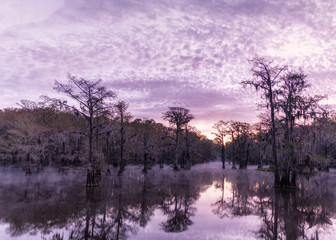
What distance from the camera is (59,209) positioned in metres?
12.3

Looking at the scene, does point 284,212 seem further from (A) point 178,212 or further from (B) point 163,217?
(B) point 163,217

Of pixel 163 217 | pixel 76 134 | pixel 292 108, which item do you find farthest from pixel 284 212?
pixel 76 134

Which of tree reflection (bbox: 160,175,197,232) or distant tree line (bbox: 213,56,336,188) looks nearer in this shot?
tree reflection (bbox: 160,175,197,232)

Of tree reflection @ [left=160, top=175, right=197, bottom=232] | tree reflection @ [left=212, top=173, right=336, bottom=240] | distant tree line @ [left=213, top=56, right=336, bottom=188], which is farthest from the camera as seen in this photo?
distant tree line @ [left=213, top=56, right=336, bottom=188]

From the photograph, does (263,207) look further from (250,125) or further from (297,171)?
(250,125)

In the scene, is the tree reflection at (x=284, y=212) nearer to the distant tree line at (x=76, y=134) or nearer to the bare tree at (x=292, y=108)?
the bare tree at (x=292, y=108)

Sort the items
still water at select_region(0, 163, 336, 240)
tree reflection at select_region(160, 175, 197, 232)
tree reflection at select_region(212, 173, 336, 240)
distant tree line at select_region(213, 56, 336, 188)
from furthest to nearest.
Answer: distant tree line at select_region(213, 56, 336, 188) → tree reflection at select_region(160, 175, 197, 232) → tree reflection at select_region(212, 173, 336, 240) → still water at select_region(0, 163, 336, 240)

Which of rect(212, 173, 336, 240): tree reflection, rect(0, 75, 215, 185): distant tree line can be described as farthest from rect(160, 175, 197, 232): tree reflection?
rect(0, 75, 215, 185): distant tree line

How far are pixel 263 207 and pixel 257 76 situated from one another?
13808 mm

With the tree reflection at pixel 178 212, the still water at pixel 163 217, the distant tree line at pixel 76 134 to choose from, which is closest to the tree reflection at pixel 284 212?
the still water at pixel 163 217

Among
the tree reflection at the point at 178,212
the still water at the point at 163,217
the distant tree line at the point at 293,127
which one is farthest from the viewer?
the distant tree line at the point at 293,127

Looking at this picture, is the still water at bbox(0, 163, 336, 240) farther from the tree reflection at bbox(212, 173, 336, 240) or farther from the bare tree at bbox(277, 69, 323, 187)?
the bare tree at bbox(277, 69, 323, 187)

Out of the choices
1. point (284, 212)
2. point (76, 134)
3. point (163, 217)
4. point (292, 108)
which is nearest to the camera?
point (163, 217)

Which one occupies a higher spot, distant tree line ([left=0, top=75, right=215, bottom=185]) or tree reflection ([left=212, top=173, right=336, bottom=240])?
distant tree line ([left=0, top=75, right=215, bottom=185])
